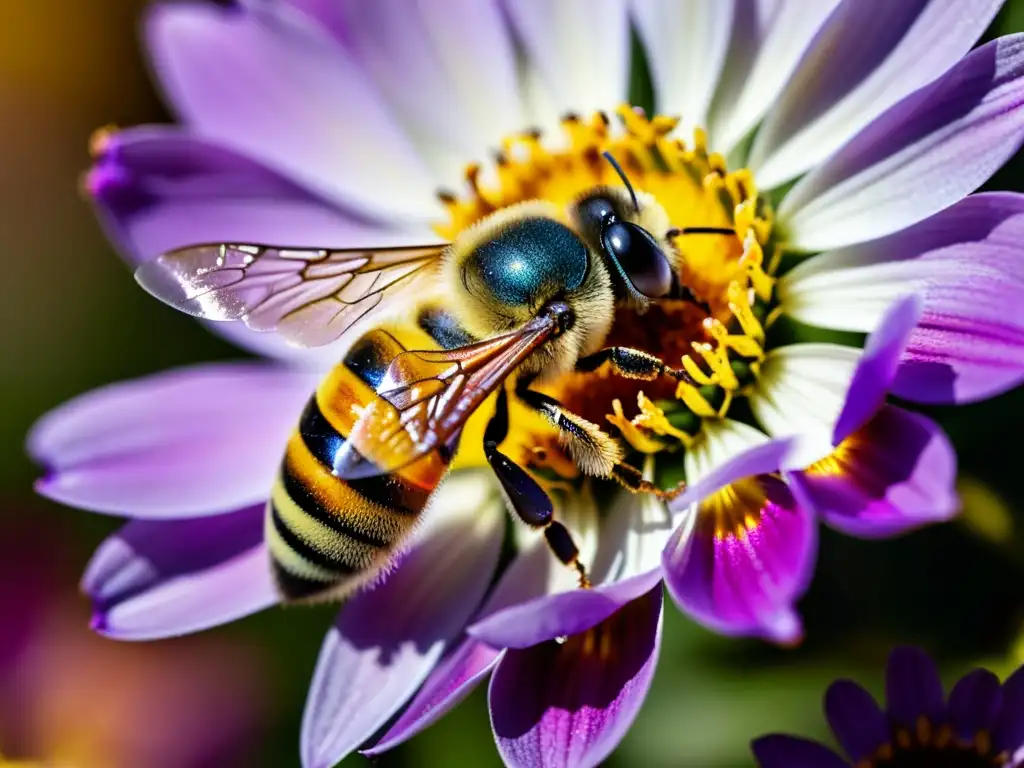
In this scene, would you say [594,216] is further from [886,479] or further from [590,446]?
[886,479]

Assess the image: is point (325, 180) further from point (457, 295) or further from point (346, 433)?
point (346, 433)

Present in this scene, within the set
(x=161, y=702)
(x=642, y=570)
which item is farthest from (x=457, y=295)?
(x=161, y=702)

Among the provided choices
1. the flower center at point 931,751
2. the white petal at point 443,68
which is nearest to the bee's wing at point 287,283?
the white petal at point 443,68

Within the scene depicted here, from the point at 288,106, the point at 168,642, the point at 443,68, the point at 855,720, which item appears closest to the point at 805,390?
the point at 855,720

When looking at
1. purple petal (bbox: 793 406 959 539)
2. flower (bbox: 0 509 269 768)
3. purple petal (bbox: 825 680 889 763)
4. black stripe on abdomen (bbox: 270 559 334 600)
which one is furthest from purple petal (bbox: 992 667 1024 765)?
flower (bbox: 0 509 269 768)

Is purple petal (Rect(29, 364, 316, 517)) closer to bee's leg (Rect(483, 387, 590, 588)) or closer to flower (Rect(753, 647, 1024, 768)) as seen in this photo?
bee's leg (Rect(483, 387, 590, 588))
